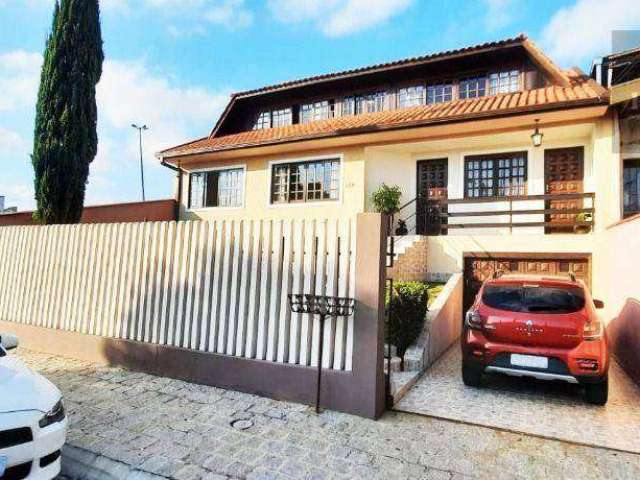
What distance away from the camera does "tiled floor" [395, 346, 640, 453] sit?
13.8 feet

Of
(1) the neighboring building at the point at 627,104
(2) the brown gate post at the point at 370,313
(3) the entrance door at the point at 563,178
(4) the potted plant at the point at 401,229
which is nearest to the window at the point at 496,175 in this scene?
(3) the entrance door at the point at 563,178

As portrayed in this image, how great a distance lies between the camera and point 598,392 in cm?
490

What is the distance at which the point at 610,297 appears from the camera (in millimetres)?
8250

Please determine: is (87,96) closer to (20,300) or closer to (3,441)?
(20,300)

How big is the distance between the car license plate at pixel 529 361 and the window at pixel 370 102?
1120 centimetres

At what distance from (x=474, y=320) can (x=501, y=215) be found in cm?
694

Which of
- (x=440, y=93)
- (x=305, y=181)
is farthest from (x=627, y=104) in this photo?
(x=305, y=181)

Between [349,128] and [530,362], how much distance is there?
849cm

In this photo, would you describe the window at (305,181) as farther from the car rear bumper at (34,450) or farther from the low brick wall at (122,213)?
the car rear bumper at (34,450)

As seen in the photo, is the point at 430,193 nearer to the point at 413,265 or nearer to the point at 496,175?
the point at 496,175

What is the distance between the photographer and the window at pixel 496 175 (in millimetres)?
→ 11758

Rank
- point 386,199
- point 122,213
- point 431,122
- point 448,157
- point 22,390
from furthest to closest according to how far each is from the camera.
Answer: point 122,213 < point 448,157 < point 386,199 < point 431,122 < point 22,390

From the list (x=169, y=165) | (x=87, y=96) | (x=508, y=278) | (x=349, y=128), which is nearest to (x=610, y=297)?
(x=508, y=278)

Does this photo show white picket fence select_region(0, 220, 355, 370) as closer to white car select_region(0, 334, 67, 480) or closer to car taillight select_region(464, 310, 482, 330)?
car taillight select_region(464, 310, 482, 330)
